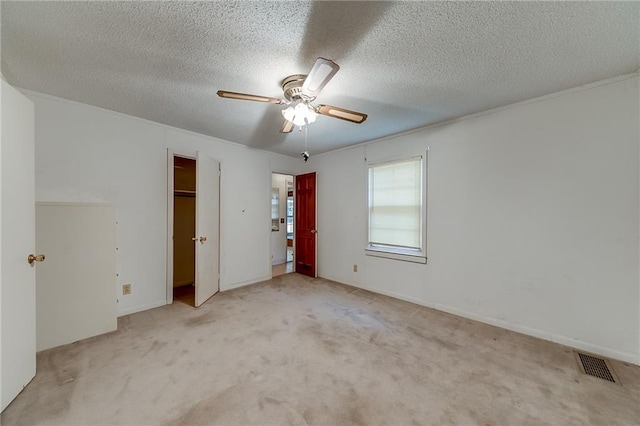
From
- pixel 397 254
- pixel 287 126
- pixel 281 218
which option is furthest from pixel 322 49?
pixel 281 218

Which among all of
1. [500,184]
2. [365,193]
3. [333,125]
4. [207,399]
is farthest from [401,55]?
[207,399]

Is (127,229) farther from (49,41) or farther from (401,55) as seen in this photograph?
(401,55)

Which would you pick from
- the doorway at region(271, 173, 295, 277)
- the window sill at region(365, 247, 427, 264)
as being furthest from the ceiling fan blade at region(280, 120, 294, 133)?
the doorway at region(271, 173, 295, 277)

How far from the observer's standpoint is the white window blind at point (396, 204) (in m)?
3.48

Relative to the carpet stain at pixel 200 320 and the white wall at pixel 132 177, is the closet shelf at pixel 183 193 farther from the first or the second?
the carpet stain at pixel 200 320

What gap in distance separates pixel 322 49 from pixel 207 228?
2.70 m

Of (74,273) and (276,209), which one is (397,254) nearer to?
(276,209)

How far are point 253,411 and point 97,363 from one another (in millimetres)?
1487

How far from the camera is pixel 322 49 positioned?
173 cm

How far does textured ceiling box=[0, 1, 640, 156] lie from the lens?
1.43m

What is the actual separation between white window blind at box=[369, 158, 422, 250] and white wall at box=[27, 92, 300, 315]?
223 centimetres

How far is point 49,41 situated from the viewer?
1682 millimetres

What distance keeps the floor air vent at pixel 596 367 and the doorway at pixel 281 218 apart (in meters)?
4.72

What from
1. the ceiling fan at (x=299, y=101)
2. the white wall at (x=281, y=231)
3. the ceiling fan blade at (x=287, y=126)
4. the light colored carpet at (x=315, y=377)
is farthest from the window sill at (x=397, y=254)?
the white wall at (x=281, y=231)
